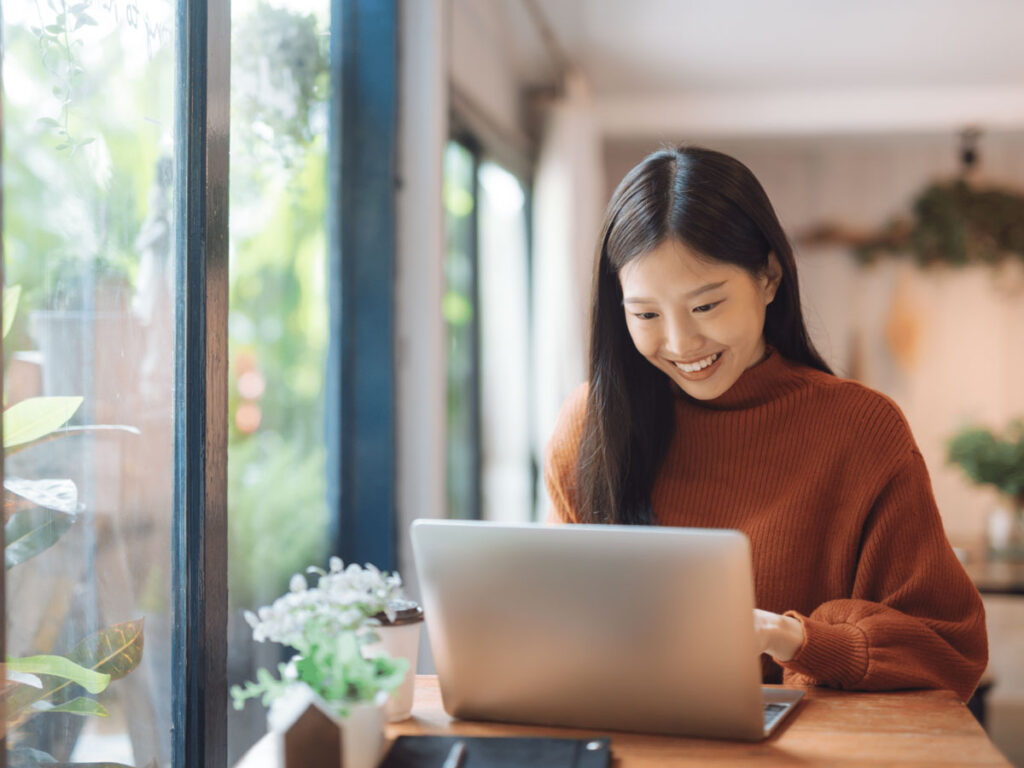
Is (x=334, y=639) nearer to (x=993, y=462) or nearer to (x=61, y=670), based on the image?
(x=61, y=670)

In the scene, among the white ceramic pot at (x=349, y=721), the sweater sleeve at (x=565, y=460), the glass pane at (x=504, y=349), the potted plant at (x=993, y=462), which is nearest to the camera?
the white ceramic pot at (x=349, y=721)

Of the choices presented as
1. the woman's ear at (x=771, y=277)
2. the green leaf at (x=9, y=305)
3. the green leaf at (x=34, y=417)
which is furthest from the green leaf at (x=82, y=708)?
the woman's ear at (x=771, y=277)

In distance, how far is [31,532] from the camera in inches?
41.3

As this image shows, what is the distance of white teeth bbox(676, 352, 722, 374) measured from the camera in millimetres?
1386

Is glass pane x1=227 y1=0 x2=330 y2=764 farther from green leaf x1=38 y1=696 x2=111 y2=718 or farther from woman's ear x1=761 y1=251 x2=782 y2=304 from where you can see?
woman's ear x1=761 y1=251 x2=782 y2=304

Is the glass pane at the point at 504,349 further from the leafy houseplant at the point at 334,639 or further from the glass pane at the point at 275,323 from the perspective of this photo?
the leafy houseplant at the point at 334,639

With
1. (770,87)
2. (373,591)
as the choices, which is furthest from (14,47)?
(770,87)

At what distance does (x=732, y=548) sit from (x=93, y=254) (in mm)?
783

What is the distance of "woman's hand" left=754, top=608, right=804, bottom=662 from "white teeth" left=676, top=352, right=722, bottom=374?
1.21 ft

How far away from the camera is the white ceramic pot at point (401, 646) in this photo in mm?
1099

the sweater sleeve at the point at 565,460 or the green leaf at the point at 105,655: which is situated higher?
the sweater sleeve at the point at 565,460

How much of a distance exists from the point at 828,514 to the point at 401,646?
607 mm

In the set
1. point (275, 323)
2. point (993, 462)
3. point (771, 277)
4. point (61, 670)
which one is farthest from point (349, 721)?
point (993, 462)

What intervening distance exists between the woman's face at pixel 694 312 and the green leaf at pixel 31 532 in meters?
0.74
